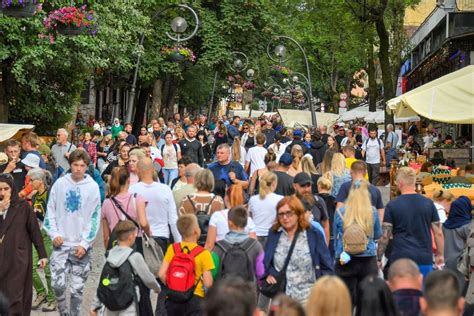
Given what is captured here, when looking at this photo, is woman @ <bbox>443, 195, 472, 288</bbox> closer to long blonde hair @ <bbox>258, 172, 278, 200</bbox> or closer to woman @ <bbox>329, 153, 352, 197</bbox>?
long blonde hair @ <bbox>258, 172, 278, 200</bbox>

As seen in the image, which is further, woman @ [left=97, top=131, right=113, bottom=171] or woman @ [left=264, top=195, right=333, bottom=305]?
woman @ [left=97, top=131, right=113, bottom=171]

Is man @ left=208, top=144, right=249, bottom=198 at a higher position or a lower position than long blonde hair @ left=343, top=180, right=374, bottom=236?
higher

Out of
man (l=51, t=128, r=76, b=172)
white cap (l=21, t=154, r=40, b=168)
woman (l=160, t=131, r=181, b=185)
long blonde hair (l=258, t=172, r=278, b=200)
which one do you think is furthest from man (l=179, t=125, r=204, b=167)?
long blonde hair (l=258, t=172, r=278, b=200)

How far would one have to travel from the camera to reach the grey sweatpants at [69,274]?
31.2 feet

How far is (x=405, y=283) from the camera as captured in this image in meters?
6.54

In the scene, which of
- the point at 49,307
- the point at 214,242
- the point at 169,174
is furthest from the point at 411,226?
the point at 169,174

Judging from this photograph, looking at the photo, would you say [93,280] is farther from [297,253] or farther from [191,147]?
[191,147]

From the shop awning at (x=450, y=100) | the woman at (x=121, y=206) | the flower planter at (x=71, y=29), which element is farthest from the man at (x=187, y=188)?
the flower planter at (x=71, y=29)

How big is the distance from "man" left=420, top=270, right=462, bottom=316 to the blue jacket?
8.16 feet

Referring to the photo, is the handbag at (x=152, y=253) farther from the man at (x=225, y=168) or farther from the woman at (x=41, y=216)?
the man at (x=225, y=168)

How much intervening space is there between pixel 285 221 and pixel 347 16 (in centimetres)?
3348

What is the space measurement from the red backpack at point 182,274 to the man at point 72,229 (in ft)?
6.10

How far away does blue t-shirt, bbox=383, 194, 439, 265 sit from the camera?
9.20 metres

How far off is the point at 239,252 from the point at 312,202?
2.45m
